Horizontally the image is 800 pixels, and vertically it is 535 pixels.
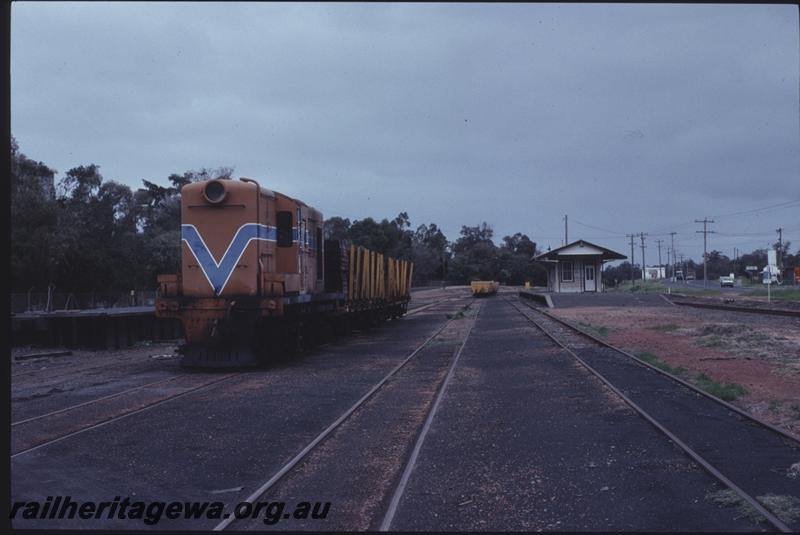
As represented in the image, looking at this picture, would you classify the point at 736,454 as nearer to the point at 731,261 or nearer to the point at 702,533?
the point at 702,533

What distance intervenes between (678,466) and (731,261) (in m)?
158

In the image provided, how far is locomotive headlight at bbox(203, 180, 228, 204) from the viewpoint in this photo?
14144 millimetres

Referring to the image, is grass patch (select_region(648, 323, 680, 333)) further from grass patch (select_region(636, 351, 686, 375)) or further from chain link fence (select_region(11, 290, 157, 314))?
chain link fence (select_region(11, 290, 157, 314))

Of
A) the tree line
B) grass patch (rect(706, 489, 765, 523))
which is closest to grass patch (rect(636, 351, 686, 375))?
grass patch (rect(706, 489, 765, 523))

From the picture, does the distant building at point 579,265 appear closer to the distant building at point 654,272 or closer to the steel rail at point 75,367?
the steel rail at point 75,367

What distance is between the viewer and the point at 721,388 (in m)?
10.9

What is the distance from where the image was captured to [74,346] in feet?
65.9

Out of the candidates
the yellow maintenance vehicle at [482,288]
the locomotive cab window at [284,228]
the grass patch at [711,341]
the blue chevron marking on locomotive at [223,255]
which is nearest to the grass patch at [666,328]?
the grass patch at [711,341]

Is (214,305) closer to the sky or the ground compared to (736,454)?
closer to the sky

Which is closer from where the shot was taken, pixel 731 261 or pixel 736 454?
pixel 736 454

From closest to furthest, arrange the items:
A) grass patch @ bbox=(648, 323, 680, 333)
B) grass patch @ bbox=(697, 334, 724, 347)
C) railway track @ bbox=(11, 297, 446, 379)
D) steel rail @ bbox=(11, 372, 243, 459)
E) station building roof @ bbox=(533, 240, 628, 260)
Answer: steel rail @ bbox=(11, 372, 243, 459) < railway track @ bbox=(11, 297, 446, 379) < grass patch @ bbox=(697, 334, 724, 347) < grass patch @ bbox=(648, 323, 680, 333) < station building roof @ bbox=(533, 240, 628, 260)

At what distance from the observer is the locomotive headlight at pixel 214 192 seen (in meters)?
14.1

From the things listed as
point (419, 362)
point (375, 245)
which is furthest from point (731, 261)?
point (419, 362)

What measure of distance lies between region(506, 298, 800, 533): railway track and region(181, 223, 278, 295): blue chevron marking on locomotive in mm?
7386
